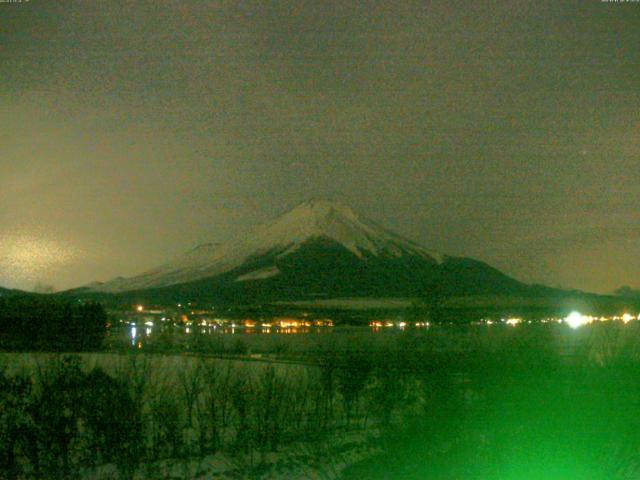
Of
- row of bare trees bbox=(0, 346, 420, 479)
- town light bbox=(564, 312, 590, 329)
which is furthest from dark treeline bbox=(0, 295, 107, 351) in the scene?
row of bare trees bbox=(0, 346, 420, 479)

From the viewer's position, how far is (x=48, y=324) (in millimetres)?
41250

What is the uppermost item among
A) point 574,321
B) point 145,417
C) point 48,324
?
point 48,324

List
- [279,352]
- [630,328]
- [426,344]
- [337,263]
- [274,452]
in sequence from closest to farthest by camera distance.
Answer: [274,452], [630,328], [426,344], [279,352], [337,263]

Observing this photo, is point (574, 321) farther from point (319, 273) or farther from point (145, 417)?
point (319, 273)

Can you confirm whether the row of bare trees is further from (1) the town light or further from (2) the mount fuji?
(2) the mount fuji

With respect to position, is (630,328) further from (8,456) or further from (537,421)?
(8,456)

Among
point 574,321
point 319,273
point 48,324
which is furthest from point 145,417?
point 319,273

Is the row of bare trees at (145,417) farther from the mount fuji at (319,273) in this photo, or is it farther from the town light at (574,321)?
the mount fuji at (319,273)

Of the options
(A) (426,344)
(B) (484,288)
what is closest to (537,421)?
(A) (426,344)

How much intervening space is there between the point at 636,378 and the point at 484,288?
98.5 metres

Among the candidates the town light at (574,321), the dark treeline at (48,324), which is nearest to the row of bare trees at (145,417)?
the town light at (574,321)

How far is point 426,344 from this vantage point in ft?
65.9

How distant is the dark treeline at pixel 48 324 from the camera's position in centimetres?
Answer: 3828

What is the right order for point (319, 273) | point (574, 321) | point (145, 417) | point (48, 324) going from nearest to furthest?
point (145, 417)
point (574, 321)
point (48, 324)
point (319, 273)
